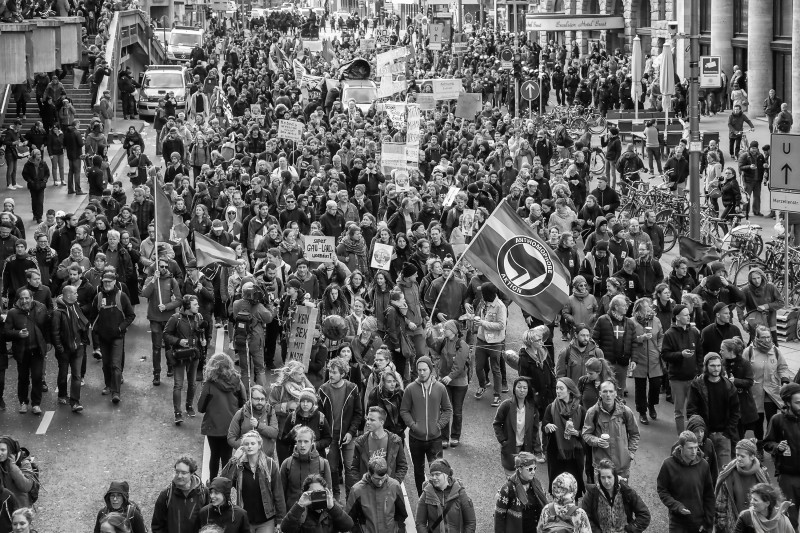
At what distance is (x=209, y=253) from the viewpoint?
18688 mm

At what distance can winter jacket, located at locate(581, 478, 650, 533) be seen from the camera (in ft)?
36.4

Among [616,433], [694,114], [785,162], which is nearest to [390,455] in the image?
[616,433]

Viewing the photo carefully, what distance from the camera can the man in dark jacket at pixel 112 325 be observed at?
16859 millimetres

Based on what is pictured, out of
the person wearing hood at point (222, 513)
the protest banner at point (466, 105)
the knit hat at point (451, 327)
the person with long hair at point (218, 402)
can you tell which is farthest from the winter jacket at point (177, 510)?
the protest banner at point (466, 105)

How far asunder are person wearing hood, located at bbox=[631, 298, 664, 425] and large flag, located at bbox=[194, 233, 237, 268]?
552 centimetres

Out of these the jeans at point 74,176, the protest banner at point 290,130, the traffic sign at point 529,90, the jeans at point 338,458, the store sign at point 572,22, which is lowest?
the jeans at point 338,458

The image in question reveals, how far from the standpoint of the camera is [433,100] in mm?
38344

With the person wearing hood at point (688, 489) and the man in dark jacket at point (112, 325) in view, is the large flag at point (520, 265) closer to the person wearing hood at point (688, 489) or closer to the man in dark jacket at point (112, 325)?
the person wearing hood at point (688, 489)

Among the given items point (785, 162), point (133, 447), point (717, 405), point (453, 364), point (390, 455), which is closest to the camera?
point (390, 455)

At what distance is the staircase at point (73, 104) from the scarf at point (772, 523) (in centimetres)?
2854

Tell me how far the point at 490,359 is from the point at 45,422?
5045 millimetres

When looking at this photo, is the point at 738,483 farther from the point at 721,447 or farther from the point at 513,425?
the point at 513,425

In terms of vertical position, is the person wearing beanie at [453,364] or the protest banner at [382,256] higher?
the protest banner at [382,256]

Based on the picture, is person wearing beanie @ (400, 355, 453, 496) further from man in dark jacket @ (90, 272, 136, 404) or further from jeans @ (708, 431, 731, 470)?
man in dark jacket @ (90, 272, 136, 404)
